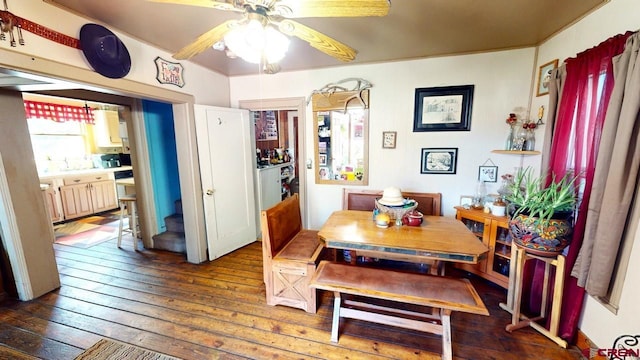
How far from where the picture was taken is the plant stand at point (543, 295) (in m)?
1.72

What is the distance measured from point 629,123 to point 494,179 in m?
1.53

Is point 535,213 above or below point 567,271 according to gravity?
above

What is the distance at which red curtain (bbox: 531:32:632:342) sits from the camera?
1.55 meters

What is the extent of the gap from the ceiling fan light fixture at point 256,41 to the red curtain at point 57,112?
533 centimetres

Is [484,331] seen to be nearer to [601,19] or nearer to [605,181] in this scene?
[605,181]

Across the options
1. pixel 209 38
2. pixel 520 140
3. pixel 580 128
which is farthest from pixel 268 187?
pixel 580 128

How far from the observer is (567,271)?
5.60ft

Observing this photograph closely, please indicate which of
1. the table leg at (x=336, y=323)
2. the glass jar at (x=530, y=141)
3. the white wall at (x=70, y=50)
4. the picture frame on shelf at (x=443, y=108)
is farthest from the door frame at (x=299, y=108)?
the glass jar at (x=530, y=141)

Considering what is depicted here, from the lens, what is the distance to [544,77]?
2326 millimetres

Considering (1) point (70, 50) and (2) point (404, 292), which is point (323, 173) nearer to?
(2) point (404, 292)

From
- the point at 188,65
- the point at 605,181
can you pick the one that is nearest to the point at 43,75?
the point at 188,65

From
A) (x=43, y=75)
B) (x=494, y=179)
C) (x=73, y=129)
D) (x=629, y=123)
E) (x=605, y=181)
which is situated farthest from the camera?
(x=73, y=129)

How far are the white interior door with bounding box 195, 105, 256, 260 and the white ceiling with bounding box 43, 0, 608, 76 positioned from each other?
749 millimetres

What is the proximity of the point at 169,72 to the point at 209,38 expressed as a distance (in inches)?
58.5
